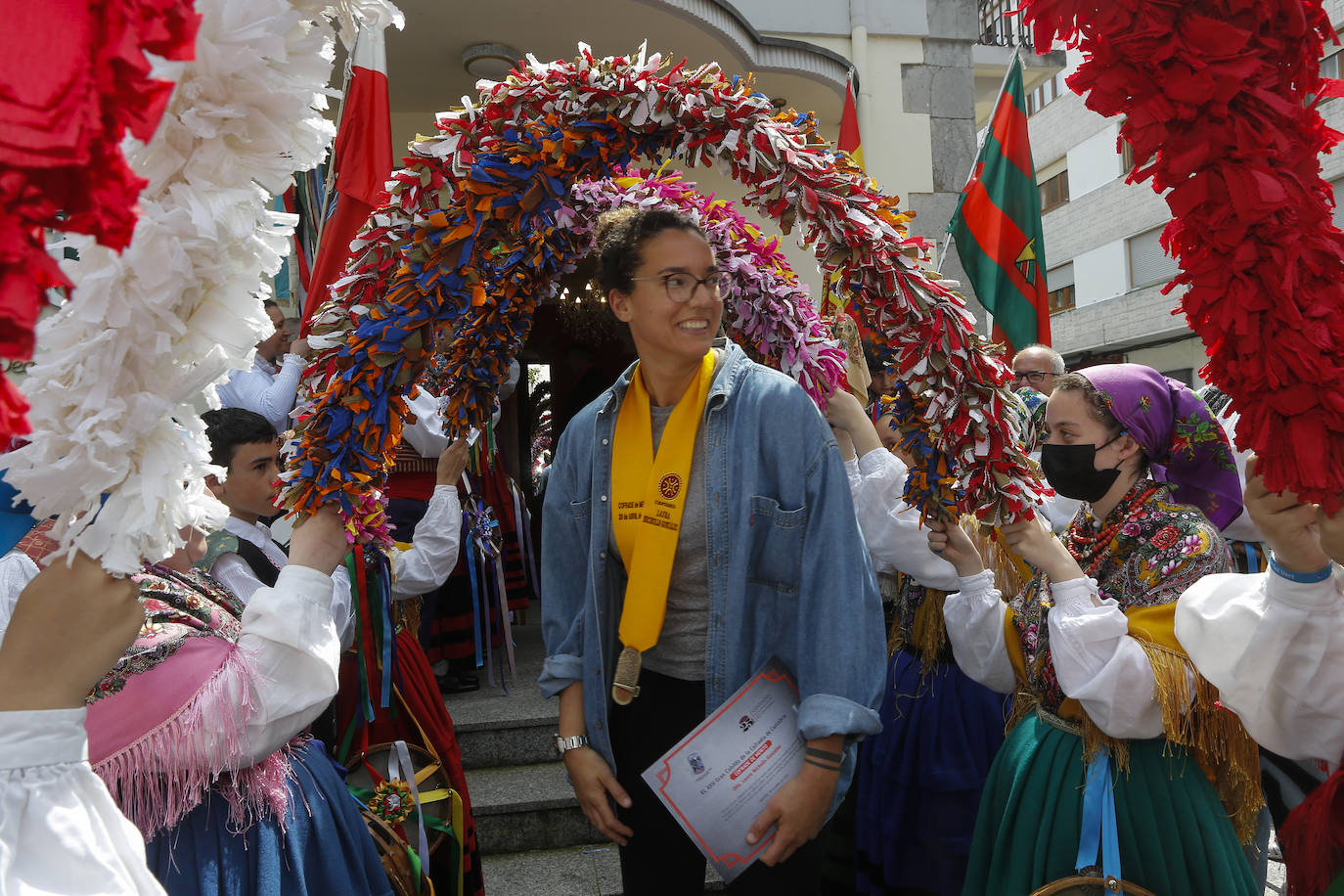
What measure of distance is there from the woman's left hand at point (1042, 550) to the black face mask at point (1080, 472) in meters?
0.32

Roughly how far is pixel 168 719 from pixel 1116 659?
199cm

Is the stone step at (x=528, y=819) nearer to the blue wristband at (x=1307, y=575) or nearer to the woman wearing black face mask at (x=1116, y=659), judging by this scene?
the woman wearing black face mask at (x=1116, y=659)

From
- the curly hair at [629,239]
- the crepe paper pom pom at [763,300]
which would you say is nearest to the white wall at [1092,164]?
the crepe paper pom pom at [763,300]

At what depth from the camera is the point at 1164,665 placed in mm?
2152

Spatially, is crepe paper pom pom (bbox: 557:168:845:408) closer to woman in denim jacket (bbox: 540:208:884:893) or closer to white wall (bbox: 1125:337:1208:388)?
woman in denim jacket (bbox: 540:208:884:893)

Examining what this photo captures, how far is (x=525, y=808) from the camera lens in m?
4.16

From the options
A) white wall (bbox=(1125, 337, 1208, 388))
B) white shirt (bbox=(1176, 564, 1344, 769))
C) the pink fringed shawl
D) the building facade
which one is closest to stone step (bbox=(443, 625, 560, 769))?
the pink fringed shawl

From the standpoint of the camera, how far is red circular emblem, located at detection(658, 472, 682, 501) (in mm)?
2303

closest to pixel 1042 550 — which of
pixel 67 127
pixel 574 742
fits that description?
pixel 574 742

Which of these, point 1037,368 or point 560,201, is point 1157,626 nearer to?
point 560,201

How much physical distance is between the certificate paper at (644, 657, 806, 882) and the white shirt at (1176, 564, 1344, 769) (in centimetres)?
89

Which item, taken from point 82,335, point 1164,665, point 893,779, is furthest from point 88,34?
point 893,779

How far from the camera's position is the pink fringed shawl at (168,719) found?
1.72 meters

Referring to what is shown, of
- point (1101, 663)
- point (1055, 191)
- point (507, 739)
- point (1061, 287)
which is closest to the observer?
point (1101, 663)
